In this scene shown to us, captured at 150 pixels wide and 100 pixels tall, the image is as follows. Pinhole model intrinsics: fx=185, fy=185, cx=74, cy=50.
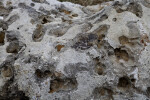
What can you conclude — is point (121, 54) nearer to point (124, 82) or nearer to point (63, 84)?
point (124, 82)

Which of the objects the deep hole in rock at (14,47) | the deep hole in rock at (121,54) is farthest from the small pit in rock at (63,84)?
the deep hole in rock at (14,47)

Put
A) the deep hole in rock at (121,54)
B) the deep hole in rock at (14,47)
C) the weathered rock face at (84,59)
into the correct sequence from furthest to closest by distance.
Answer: the deep hole in rock at (14,47)
the deep hole in rock at (121,54)
the weathered rock face at (84,59)

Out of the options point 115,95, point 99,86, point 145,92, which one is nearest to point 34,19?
point 99,86

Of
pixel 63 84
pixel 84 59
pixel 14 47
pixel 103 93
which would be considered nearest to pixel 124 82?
pixel 103 93

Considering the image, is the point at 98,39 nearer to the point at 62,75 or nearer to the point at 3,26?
the point at 62,75

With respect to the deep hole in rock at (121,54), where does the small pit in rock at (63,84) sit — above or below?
below

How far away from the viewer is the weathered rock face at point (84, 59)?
8.56 ft

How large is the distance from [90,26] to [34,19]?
3.71 feet

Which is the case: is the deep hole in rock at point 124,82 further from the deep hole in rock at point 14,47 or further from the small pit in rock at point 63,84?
the deep hole in rock at point 14,47

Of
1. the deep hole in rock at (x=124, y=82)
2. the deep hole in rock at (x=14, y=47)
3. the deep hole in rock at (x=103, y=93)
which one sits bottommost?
the deep hole in rock at (x=103, y=93)

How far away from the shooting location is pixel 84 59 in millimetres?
2734

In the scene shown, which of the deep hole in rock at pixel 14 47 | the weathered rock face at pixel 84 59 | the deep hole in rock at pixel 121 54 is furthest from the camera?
the deep hole in rock at pixel 14 47

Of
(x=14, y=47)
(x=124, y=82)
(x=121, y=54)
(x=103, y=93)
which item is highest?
(x=121, y=54)

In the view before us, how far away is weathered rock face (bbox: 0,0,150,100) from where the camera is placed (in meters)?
2.61
